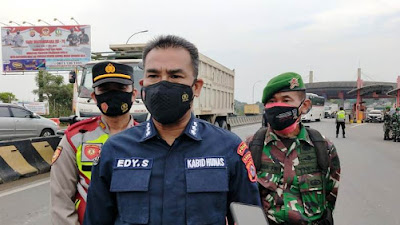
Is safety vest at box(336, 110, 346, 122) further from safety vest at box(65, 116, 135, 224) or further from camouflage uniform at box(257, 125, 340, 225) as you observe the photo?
safety vest at box(65, 116, 135, 224)

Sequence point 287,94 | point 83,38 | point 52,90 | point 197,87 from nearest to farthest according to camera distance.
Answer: point 197,87 → point 287,94 → point 83,38 → point 52,90

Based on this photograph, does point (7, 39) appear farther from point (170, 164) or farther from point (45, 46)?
point (170, 164)

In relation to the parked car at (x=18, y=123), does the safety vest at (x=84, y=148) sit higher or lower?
higher

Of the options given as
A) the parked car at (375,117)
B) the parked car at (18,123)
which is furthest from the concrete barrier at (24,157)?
the parked car at (375,117)

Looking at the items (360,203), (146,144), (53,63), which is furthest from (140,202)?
(53,63)

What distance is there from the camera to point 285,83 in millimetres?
2236

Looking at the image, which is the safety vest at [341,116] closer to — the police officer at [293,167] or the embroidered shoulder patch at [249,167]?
the police officer at [293,167]

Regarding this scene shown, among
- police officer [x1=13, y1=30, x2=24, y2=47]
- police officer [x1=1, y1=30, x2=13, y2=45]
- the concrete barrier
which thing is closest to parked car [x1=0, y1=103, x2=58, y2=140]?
the concrete barrier

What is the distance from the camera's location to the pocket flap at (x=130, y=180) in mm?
1330

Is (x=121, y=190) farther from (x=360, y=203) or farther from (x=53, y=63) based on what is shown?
(x=53, y=63)

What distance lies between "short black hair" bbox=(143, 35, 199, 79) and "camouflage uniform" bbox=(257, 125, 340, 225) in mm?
840

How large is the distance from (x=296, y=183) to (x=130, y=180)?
1.08m

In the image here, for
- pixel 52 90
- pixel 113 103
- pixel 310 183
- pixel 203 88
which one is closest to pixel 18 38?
pixel 52 90

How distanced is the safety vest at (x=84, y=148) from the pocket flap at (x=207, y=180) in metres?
0.82
